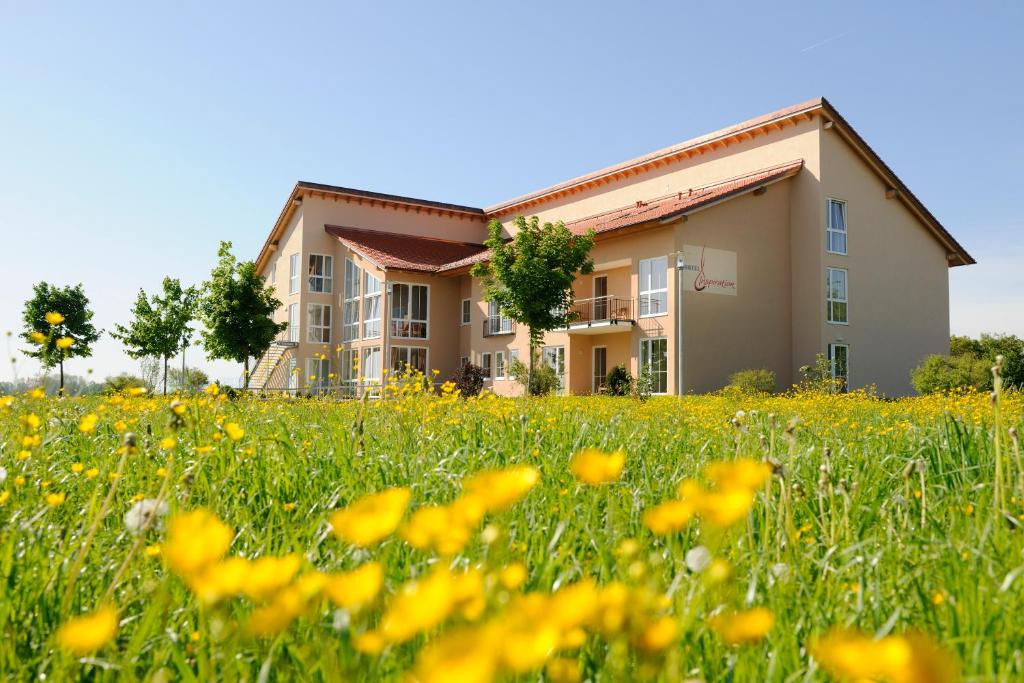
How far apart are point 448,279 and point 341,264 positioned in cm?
548

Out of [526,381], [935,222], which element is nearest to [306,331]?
[526,381]

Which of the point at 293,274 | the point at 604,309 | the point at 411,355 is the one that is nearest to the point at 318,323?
the point at 293,274

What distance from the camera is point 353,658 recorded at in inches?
43.0

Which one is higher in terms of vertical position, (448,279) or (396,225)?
(396,225)

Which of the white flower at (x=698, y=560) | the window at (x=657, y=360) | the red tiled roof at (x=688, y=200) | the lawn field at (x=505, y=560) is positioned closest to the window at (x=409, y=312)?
the red tiled roof at (x=688, y=200)

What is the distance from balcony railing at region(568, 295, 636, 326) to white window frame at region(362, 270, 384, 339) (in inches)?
347

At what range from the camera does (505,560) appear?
5.56 ft

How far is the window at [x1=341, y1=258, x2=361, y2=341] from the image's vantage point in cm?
3328

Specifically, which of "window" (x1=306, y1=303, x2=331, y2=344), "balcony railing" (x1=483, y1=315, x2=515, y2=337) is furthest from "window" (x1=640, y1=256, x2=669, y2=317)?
"window" (x1=306, y1=303, x2=331, y2=344)

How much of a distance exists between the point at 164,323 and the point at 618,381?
73.2 feet

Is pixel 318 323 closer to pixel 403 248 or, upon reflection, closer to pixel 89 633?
pixel 403 248

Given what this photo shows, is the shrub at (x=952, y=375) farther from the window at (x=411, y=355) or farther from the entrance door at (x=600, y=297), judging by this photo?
the window at (x=411, y=355)

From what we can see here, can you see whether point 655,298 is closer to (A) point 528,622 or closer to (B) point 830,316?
(B) point 830,316

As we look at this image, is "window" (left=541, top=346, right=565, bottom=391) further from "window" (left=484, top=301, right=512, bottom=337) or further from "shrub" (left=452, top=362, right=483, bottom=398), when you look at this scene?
"shrub" (left=452, top=362, right=483, bottom=398)
